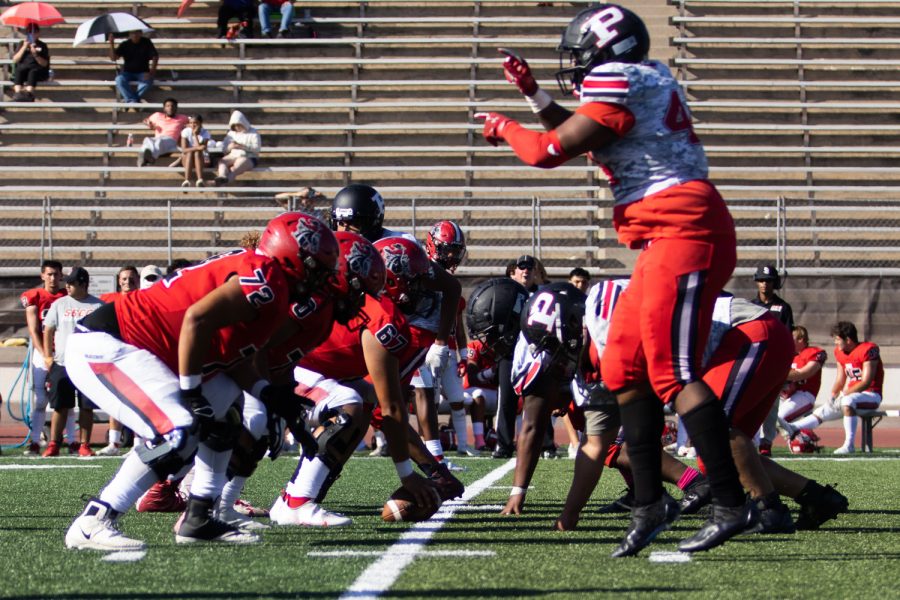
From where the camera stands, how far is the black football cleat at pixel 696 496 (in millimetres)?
6465

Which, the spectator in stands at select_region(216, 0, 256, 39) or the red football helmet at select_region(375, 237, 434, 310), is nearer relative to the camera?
the red football helmet at select_region(375, 237, 434, 310)

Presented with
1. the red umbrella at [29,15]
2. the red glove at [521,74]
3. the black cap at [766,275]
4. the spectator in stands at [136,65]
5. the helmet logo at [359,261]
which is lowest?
the black cap at [766,275]

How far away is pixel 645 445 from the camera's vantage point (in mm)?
4758

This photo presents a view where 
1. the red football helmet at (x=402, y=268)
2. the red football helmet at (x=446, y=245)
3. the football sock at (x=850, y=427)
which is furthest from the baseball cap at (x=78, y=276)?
the football sock at (x=850, y=427)

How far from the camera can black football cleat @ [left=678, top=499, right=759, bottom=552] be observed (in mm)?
4508

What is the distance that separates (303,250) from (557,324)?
5.45 feet

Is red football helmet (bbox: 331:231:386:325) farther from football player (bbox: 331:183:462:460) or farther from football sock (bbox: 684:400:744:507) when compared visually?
football sock (bbox: 684:400:744:507)

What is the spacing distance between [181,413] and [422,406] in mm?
5070

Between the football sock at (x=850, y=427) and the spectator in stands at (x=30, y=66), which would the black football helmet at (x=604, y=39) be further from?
the spectator in stands at (x=30, y=66)

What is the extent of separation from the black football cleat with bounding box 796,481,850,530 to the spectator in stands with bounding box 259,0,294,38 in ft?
52.2

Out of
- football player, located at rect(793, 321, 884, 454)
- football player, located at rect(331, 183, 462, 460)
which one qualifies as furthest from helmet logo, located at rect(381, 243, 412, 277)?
football player, located at rect(793, 321, 884, 454)

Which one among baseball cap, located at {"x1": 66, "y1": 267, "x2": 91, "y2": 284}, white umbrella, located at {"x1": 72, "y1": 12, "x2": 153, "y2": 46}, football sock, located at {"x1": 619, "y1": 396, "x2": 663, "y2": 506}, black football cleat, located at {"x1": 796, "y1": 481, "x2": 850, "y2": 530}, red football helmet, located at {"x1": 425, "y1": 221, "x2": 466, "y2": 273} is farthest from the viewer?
white umbrella, located at {"x1": 72, "y1": 12, "x2": 153, "y2": 46}

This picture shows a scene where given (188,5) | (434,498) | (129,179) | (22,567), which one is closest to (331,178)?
(129,179)

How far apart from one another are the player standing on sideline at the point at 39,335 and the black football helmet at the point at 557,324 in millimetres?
7243
